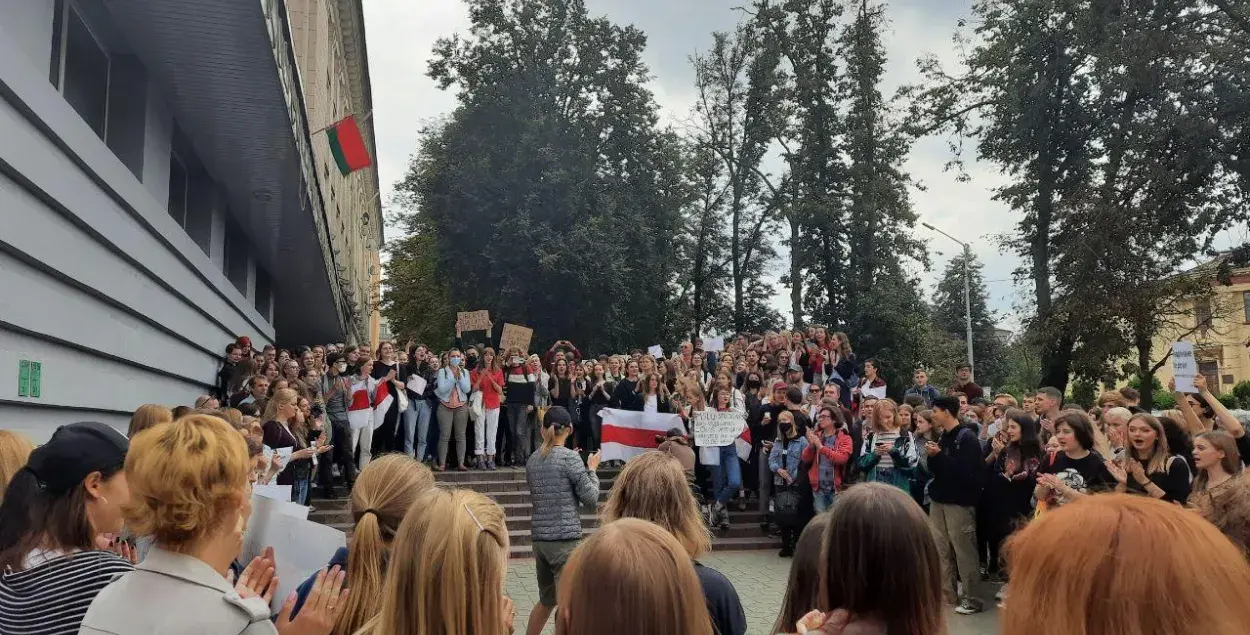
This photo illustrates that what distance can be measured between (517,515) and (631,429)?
7.30 feet

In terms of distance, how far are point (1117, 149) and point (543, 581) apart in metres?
19.8

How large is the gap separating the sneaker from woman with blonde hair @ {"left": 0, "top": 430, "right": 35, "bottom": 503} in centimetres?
806

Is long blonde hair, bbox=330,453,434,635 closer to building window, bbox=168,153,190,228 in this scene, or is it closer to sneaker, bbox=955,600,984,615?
sneaker, bbox=955,600,984,615

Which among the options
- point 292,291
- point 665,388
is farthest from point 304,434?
point 292,291

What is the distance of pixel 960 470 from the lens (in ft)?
28.2

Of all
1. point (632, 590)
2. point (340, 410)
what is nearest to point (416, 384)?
point (340, 410)

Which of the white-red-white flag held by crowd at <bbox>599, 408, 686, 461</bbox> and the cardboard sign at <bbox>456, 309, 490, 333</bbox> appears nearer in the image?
the white-red-white flag held by crowd at <bbox>599, 408, 686, 461</bbox>

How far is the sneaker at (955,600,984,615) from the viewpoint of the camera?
27.6 feet

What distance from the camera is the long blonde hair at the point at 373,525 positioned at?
270cm

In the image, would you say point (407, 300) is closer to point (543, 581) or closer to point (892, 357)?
point (892, 357)

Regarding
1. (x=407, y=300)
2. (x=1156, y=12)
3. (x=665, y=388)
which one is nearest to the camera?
(x=665, y=388)

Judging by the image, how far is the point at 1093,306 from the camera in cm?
2016

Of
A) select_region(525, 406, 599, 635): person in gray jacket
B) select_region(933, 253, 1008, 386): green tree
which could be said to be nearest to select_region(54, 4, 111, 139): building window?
select_region(525, 406, 599, 635): person in gray jacket

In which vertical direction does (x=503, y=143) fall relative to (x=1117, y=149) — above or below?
above
